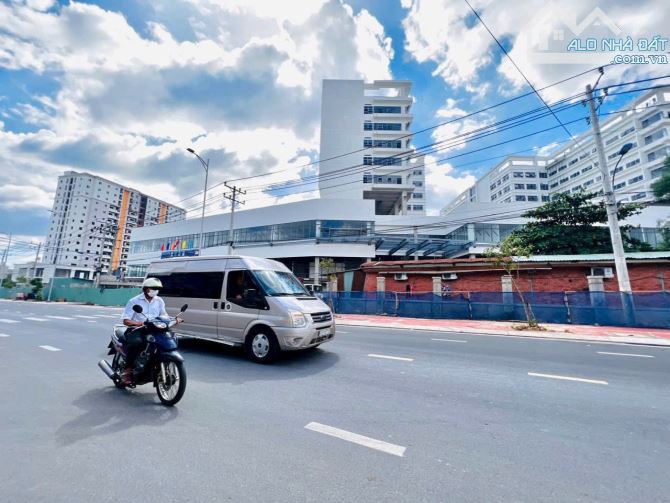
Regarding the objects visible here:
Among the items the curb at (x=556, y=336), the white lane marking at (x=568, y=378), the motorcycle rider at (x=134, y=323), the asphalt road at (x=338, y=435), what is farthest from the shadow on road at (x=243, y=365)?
the curb at (x=556, y=336)

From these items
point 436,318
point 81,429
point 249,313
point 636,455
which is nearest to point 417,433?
point 636,455

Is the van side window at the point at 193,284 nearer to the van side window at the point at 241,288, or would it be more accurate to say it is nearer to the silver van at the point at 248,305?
the silver van at the point at 248,305

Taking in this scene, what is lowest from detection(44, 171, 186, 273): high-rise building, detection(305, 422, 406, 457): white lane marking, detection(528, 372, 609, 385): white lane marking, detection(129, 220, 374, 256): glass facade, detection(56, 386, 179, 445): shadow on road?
detection(56, 386, 179, 445): shadow on road

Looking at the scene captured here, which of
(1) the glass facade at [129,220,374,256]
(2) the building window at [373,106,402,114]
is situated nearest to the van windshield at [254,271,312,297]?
(1) the glass facade at [129,220,374,256]

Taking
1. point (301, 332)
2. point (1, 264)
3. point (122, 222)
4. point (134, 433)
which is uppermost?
point (122, 222)

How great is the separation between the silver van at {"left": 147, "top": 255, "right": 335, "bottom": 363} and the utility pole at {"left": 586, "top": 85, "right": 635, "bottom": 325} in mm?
14256

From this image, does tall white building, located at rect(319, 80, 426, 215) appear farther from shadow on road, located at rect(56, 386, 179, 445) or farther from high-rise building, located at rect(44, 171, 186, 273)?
high-rise building, located at rect(44, 171, 186, 273)

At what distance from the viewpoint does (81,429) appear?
321 centimetres

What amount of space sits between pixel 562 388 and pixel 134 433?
6112 mm

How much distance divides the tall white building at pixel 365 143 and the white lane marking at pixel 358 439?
50.2 m

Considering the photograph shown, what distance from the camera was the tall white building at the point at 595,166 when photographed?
5200 centimetres

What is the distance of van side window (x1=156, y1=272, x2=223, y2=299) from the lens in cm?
717

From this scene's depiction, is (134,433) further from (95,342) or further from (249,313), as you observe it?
(95,342)

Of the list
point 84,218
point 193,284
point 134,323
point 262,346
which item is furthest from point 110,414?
point 84,218
